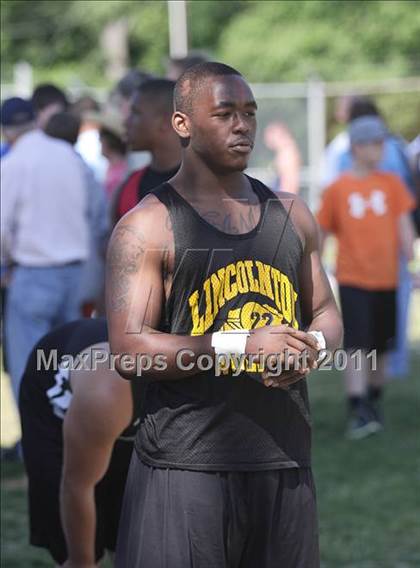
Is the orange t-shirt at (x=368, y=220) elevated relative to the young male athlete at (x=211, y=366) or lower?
elevated

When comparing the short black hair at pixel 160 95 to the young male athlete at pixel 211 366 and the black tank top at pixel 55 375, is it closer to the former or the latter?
the black tank top at pixel 55 375

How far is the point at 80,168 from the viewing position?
7367 millimetres

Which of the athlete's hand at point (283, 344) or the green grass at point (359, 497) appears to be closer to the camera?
the athlete's hand at point (283, 344)

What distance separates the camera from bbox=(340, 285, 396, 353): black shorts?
8.22 meters

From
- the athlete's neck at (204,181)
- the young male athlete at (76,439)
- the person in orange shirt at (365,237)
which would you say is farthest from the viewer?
the person in orange shirt at (365,237)

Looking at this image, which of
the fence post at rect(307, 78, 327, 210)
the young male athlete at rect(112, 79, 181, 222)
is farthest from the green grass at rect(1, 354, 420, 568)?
the fence post at rect(307, 78, 327, 210)

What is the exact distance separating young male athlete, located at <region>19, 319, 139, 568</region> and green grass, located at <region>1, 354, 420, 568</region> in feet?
3.47

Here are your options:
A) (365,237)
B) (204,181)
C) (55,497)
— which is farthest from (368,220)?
(204,181)

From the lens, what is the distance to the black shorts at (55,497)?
4188 mm

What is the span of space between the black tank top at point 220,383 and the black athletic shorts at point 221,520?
0.12 ft

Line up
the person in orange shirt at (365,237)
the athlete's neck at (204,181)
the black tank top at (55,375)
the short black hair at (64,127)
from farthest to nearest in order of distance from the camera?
the person in orange shirt at (365,237)
the short black hair at (64,127)
the black tank top at (55,375)
the athlete's neck at (204,181)

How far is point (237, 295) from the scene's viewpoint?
3145 millimetres

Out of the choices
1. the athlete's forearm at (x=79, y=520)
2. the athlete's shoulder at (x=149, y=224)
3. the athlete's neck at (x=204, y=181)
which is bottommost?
the athlete's forearm at (x=79, y=520)

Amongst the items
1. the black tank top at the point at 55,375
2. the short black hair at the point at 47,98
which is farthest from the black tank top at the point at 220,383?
the short black hair at the point at 47,98
